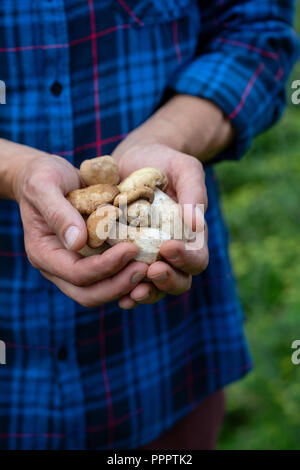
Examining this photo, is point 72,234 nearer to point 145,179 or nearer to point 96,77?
point 145,179

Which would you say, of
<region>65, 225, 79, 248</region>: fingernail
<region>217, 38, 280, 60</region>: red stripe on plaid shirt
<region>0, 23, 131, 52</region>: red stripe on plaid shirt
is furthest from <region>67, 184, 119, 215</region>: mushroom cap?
<region>217, 38, 280, 60</region>: red stripe on plaid shirt

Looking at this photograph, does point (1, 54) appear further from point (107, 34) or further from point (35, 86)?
point (107, 34)

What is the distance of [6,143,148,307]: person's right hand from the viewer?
1.08m

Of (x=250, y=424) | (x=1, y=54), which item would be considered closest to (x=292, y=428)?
(x=250, y=424)

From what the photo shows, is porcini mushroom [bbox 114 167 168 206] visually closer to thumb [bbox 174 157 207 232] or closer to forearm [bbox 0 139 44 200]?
thumb [bbox 174 157 207 232]

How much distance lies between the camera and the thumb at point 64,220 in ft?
3.53

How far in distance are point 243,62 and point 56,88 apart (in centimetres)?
52

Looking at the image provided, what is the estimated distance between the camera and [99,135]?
1.41 m

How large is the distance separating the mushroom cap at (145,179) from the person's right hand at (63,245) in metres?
0.12

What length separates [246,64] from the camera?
5.13 ft
